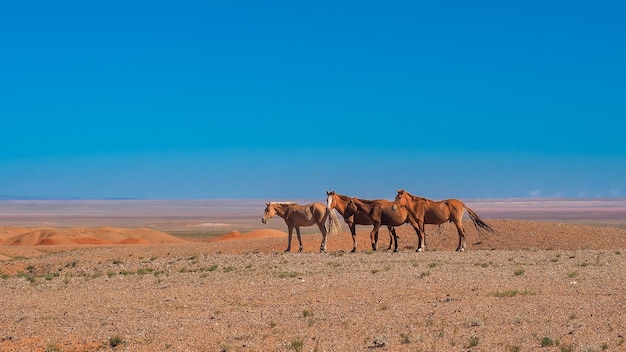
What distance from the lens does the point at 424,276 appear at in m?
18.7

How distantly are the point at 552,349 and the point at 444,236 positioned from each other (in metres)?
21.5

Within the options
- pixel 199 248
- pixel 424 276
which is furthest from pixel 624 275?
pixel 199 248

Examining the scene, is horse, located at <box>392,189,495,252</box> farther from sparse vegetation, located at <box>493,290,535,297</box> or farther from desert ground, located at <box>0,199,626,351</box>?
sparse vegetation, located at <box>493,290,535,297</box>

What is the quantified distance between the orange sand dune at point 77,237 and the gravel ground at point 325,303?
1947 cm

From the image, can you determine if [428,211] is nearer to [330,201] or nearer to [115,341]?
[330,201]

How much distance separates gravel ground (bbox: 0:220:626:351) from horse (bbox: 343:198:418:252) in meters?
2.51

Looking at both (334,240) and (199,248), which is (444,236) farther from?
(199,248)

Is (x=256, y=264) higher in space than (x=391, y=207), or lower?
lower

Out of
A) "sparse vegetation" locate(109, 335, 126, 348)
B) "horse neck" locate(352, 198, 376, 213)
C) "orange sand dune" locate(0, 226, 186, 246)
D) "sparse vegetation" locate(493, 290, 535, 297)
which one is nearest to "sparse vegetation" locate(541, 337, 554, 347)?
"sparse vegetation" locate(493, 290, 535, 297)

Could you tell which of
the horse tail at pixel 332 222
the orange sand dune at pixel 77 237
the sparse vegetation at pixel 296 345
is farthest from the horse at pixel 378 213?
the orange sand dune at pixel 77 237

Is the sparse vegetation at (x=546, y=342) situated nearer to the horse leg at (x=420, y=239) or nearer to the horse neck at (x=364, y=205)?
the horse leg at (x=420, y=239)

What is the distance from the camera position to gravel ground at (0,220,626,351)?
479 inches

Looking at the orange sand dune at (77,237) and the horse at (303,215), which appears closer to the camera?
the horse at (303,215)

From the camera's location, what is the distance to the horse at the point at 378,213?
26422 mm
